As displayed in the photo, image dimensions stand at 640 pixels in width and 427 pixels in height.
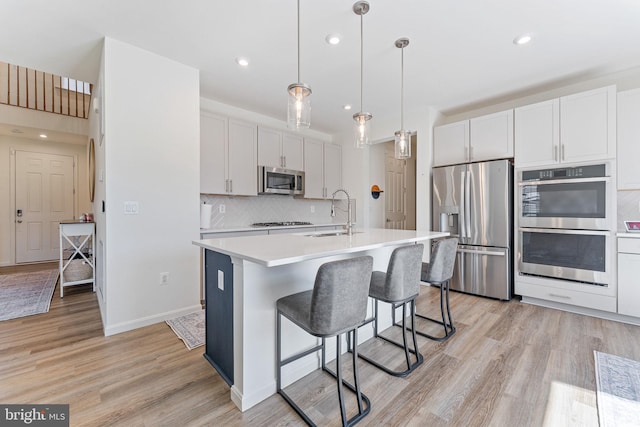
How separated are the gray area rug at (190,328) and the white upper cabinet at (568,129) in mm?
3895

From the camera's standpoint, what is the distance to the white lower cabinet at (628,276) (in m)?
2.61

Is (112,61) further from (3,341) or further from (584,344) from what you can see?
(584,344)

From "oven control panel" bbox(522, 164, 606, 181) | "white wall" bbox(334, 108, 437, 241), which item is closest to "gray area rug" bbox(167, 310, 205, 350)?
"white wall" bbox(334, 108, 437, 241)

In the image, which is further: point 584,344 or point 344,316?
point 584,344

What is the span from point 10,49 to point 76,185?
4136 millimetres

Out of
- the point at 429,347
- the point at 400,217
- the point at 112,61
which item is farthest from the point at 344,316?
the point at 400,217

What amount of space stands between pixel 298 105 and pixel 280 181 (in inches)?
93.3

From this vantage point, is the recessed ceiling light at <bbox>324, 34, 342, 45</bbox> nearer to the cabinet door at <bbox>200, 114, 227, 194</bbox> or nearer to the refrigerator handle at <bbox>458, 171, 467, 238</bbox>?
the cabinet door at <bbox>200, 114, 227, 194</bbox>

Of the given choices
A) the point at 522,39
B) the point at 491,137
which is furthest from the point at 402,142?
the point at 491,137

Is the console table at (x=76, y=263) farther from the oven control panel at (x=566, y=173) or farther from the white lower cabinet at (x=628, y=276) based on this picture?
the white lower cabinet at (x=628, y=276)

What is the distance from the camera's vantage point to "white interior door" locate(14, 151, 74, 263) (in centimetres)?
526

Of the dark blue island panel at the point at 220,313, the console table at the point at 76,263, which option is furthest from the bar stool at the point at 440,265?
the console table at the point at 76,263

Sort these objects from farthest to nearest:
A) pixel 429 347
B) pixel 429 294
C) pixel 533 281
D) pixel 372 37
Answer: pixel 429 294, pixel 533 281, pixel 372 37, pixel 429 347

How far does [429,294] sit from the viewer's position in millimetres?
3570
